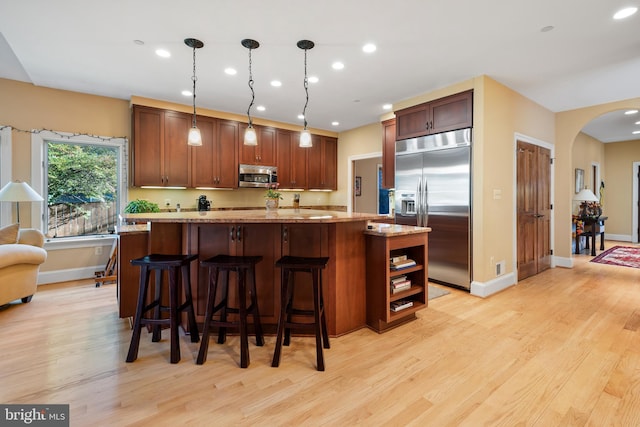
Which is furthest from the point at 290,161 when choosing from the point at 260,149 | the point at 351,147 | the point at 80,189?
the point at 80,189

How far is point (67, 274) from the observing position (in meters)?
4.19

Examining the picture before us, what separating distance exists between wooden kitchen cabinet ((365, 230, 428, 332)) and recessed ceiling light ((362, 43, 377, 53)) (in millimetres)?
1776

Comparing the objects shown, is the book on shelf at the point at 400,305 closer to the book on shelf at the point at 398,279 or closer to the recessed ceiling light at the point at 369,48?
the book on shelf at the point at 398,279

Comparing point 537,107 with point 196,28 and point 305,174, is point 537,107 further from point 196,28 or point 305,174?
point 196,28

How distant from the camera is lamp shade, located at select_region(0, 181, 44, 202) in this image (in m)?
3.44

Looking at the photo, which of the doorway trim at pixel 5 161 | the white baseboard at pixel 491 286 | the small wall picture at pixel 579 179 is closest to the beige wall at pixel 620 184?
the small wall picture at pixel 579 179

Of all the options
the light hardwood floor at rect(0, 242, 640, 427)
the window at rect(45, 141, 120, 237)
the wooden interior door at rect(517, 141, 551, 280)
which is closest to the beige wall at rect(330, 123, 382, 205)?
the wooden interior door at rect(517, 141, 551, 280)

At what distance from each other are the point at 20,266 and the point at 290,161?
405 centimetres

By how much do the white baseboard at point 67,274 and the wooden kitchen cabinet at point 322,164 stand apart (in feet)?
12.5

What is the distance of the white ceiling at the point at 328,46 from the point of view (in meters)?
2.35

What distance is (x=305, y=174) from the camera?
20.0 feet

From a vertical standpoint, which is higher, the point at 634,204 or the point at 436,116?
the point at 436,116

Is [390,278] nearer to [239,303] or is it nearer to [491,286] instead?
→ [239,303]

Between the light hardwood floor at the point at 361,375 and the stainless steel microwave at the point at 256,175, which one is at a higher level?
the stainless steel microwave at the point at 256,175
